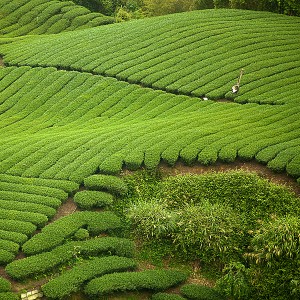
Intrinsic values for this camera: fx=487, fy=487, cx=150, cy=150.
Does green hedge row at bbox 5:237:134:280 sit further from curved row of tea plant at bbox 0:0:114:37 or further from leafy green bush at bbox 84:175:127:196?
curved row of tea plant at bbox 0:0:114:37

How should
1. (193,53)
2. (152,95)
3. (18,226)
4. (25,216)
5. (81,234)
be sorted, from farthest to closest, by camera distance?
1. (193,53)
2. (152,95)
3. (25,216)
4. (18,226)
5. (81,234)

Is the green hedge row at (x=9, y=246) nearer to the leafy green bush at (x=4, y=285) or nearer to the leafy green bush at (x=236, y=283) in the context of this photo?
the leafy green bush at (x=4, y=285)

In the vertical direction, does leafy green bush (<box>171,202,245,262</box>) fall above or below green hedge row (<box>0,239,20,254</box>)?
above

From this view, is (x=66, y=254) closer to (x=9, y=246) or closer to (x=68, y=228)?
(x=68, y=228)

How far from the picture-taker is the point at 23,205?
2108 cm

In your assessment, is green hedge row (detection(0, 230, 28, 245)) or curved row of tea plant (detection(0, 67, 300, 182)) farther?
curved row of tea plant (detection(0, 67, 300, 182))

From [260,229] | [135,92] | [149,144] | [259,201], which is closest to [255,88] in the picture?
[135,92]

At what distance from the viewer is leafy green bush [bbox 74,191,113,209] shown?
2120cm

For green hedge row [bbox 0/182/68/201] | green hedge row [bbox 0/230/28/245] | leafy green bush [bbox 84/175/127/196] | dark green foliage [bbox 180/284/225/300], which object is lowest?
dark green foliage [bbox 180/284/225/300]

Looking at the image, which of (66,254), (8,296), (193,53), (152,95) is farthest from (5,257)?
(193,53)

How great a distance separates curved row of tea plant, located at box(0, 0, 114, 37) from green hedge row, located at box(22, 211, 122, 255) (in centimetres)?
3513

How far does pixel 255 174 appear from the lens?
2184 cm

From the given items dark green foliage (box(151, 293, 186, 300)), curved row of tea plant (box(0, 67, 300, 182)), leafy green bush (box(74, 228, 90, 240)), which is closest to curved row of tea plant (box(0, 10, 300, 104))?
curved row of tea plant (box(0, 67, 300, 182))

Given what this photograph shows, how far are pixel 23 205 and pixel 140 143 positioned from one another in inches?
271
